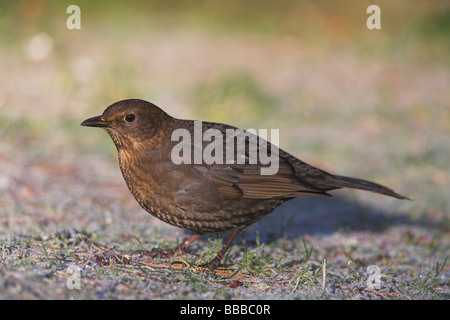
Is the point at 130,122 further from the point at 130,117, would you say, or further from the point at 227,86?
the point at 227,86

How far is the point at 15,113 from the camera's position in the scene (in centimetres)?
786

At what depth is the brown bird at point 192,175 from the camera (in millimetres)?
4250

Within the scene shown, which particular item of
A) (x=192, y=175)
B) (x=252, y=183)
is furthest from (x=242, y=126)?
(x=192, y=175)

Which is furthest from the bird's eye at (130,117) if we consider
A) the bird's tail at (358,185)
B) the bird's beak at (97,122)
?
the bird's tail at (358,185)

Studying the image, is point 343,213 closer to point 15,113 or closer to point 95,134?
point 95,134

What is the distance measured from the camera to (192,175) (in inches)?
170

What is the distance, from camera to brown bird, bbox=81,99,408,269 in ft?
13.9

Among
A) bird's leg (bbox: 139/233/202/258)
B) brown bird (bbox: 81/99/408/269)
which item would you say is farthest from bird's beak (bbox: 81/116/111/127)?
bird's leg (bbox: 139/233/202/258)

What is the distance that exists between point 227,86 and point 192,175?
515 cm

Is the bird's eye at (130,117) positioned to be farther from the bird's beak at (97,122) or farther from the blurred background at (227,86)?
the blurred background at (227,86)

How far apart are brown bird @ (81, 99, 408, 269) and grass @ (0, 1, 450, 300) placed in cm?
35

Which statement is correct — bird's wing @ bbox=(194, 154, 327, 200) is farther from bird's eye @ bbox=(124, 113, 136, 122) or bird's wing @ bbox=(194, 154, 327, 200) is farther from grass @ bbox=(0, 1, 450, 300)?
bird's eye @ bbox=(124, 113, 136, 122)

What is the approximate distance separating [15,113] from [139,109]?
410 centimetres
